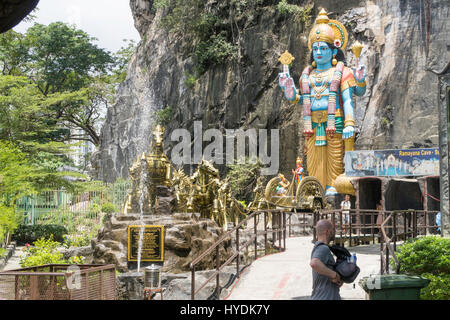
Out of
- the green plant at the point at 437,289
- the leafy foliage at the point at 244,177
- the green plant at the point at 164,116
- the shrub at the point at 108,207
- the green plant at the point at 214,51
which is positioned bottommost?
the green plant at the point at 437,289

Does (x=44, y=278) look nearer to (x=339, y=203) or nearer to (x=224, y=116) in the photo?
(x=339, y=203)

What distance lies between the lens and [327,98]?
26.8 meters

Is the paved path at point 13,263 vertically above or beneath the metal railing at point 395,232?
beneath

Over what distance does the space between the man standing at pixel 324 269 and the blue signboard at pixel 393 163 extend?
14716 mm

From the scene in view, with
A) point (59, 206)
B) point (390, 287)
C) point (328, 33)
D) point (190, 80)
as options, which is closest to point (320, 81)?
point (328, 33)

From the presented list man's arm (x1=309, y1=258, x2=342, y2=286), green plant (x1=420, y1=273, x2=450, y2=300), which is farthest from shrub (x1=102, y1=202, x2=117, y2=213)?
man's arm (x1=309, y1=258, x2=342, y2=286)

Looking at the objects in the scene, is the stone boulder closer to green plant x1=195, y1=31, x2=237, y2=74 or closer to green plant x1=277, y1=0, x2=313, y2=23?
green plant x1=277, y1=0, x2=313, y2=23

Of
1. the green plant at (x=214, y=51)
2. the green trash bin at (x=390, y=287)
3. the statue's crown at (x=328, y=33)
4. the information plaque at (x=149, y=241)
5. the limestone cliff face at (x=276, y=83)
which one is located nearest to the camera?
the green trash bin at (x=390, y=287)

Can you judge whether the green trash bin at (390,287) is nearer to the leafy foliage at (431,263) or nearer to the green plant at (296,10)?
the leafy foliage at (431,263)

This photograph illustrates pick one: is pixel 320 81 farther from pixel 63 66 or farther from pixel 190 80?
pixel 63 66

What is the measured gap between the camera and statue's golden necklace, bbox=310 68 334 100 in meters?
26.8

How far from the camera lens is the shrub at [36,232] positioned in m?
25.5
